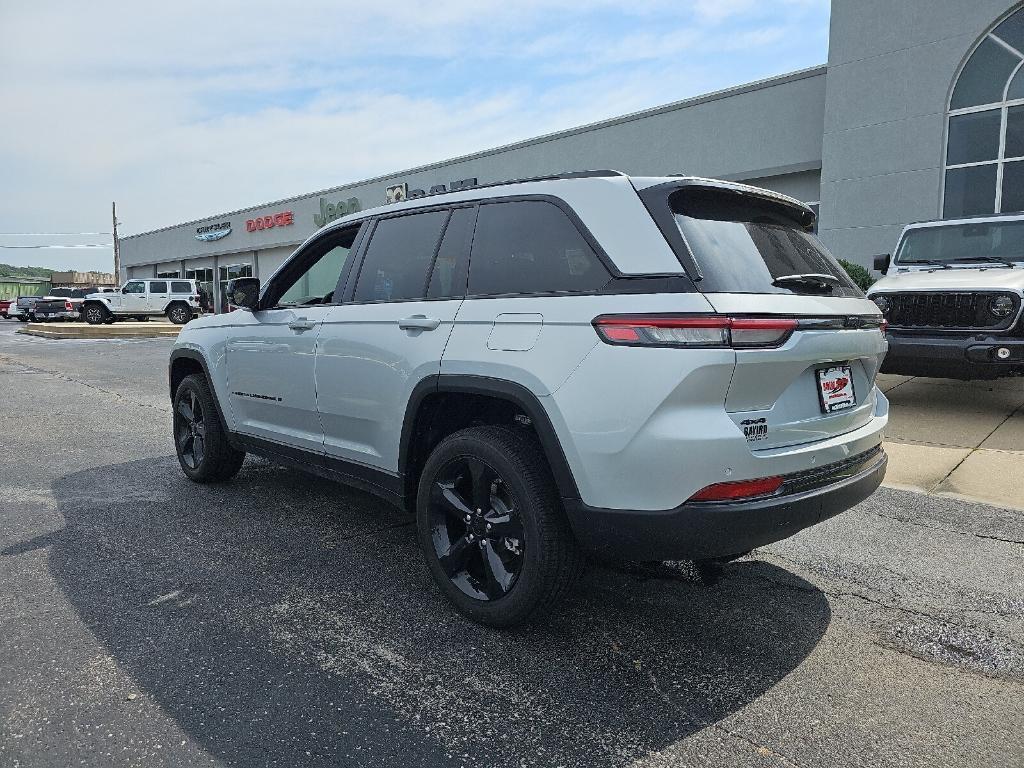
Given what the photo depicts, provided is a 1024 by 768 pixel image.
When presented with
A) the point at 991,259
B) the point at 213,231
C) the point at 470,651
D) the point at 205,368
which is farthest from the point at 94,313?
the point at 470,651

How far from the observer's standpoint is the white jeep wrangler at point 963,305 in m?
7.06

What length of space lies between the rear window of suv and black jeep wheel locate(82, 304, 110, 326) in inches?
1329

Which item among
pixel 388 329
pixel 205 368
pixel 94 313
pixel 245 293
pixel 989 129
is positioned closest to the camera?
pixel 388 329

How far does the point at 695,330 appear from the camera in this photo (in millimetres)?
2494

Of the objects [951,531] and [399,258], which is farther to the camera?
[951,531]

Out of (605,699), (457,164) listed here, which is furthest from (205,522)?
(457,164)

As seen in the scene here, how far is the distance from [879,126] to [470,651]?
16.2m

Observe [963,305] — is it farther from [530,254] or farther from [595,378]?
[595,378]

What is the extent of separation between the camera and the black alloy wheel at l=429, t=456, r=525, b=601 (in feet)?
9.77

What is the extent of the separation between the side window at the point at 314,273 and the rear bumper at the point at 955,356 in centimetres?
564

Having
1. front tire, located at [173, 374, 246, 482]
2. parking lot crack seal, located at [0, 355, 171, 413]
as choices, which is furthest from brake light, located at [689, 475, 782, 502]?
parking lot crack seal, located at [0, 355, 171, 413]

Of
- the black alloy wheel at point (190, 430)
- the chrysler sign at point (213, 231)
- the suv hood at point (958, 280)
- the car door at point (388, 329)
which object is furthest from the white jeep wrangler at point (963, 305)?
the chrysler sign at point (213, 231)

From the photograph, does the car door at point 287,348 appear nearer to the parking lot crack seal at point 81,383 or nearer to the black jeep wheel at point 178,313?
the parking lot crack seal at point 81,383

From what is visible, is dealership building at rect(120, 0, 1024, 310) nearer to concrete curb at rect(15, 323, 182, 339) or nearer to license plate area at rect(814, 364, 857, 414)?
license plate area at rect(814, 364, 857, 414)
